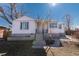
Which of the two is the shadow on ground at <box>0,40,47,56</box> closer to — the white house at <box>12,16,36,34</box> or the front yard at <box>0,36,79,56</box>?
the front yard at <box>0,36,79,56</box>

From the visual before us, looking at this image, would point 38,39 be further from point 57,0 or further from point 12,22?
point 57,0

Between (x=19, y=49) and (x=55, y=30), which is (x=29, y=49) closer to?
(x=19, y=49)

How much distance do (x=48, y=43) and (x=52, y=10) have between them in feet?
1.08

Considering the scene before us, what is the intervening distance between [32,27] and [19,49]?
0.82ft

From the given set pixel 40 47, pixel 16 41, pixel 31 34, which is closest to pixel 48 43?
pixel 40 47

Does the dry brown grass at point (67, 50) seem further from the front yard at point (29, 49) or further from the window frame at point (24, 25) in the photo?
the window frame at point (24, 25)

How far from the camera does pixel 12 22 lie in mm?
1646

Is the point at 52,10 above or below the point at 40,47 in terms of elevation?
above

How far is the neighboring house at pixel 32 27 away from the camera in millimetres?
1631

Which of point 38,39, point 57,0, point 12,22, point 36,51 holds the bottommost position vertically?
point 36,51

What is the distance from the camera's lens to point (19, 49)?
1628 mm

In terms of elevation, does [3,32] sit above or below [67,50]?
above

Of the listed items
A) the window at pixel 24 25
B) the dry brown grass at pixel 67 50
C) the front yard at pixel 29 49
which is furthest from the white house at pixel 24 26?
the dry brown grass at pixel 67 50

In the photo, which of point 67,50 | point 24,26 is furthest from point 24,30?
point 67,50
